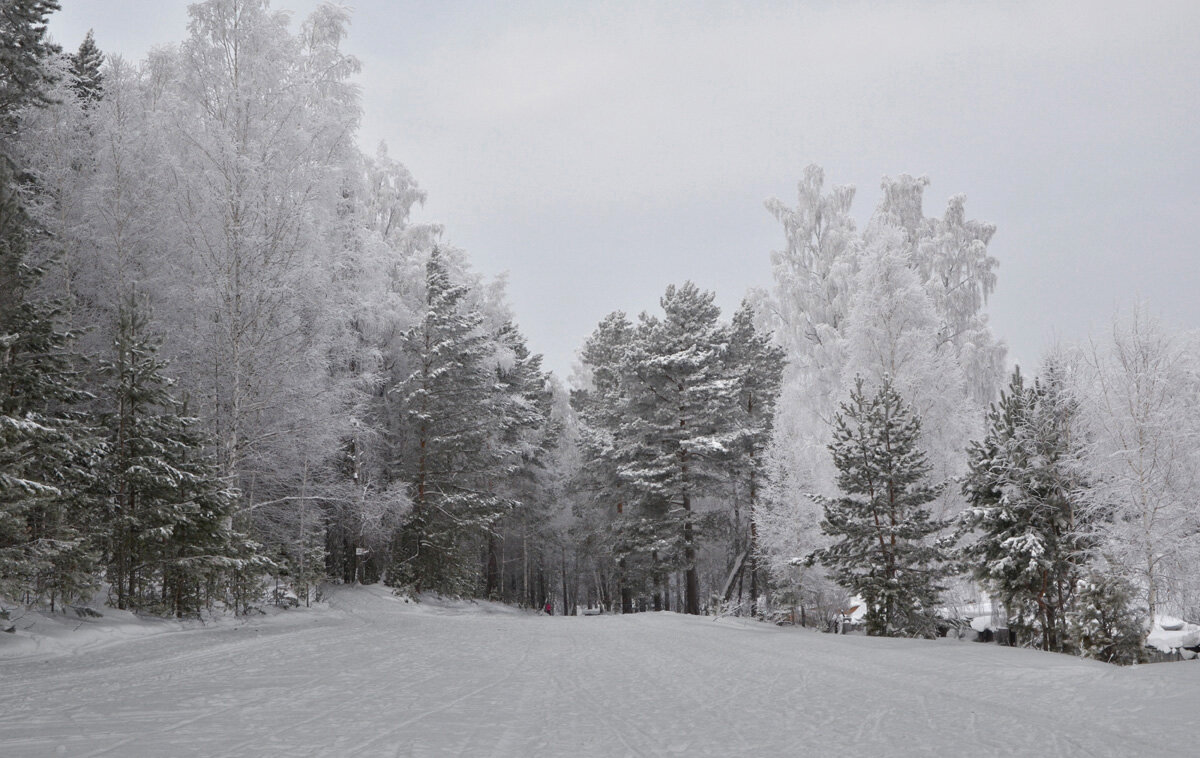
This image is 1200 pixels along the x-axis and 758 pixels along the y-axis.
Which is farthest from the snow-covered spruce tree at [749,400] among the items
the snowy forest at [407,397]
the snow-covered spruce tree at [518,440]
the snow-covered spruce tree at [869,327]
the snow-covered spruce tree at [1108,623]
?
the snow-covered spruce tree at [1108,623]

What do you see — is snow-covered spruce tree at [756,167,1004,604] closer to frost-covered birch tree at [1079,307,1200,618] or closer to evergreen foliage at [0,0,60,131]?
frost-covered birch tree at [1079,307,1200,618]

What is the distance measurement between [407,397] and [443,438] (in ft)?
6.87

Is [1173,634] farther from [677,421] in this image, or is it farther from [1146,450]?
[677,421]

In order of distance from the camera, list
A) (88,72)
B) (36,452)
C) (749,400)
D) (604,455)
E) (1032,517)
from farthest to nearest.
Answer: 1. (749,400)
2. (604,455)
3. (88,72)
4. (1032,517)
5. (36,452)

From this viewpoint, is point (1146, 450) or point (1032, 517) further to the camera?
point (1146, 450)

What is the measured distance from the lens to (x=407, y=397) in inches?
1155

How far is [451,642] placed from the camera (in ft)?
44.2

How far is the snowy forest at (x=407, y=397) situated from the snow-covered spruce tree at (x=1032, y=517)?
3.0 inches

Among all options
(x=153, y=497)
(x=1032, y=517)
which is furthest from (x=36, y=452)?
(x=1032, y=517)

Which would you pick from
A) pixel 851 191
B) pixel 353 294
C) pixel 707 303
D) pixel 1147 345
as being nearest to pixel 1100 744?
pixel 1147 345

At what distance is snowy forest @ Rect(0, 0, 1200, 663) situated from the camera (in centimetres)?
1363

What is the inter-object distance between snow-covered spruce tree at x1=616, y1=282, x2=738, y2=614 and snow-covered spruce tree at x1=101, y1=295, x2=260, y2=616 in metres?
20.4

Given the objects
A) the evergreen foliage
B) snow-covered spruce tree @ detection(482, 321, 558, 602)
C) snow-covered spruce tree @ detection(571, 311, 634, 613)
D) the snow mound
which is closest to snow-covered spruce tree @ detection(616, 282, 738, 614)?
snow-covered spruce tree @ detection(571, 311, 634, 613)

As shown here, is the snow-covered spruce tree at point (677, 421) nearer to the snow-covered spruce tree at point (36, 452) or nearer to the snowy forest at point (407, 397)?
Result: the snowy forest at point (407, 397)
